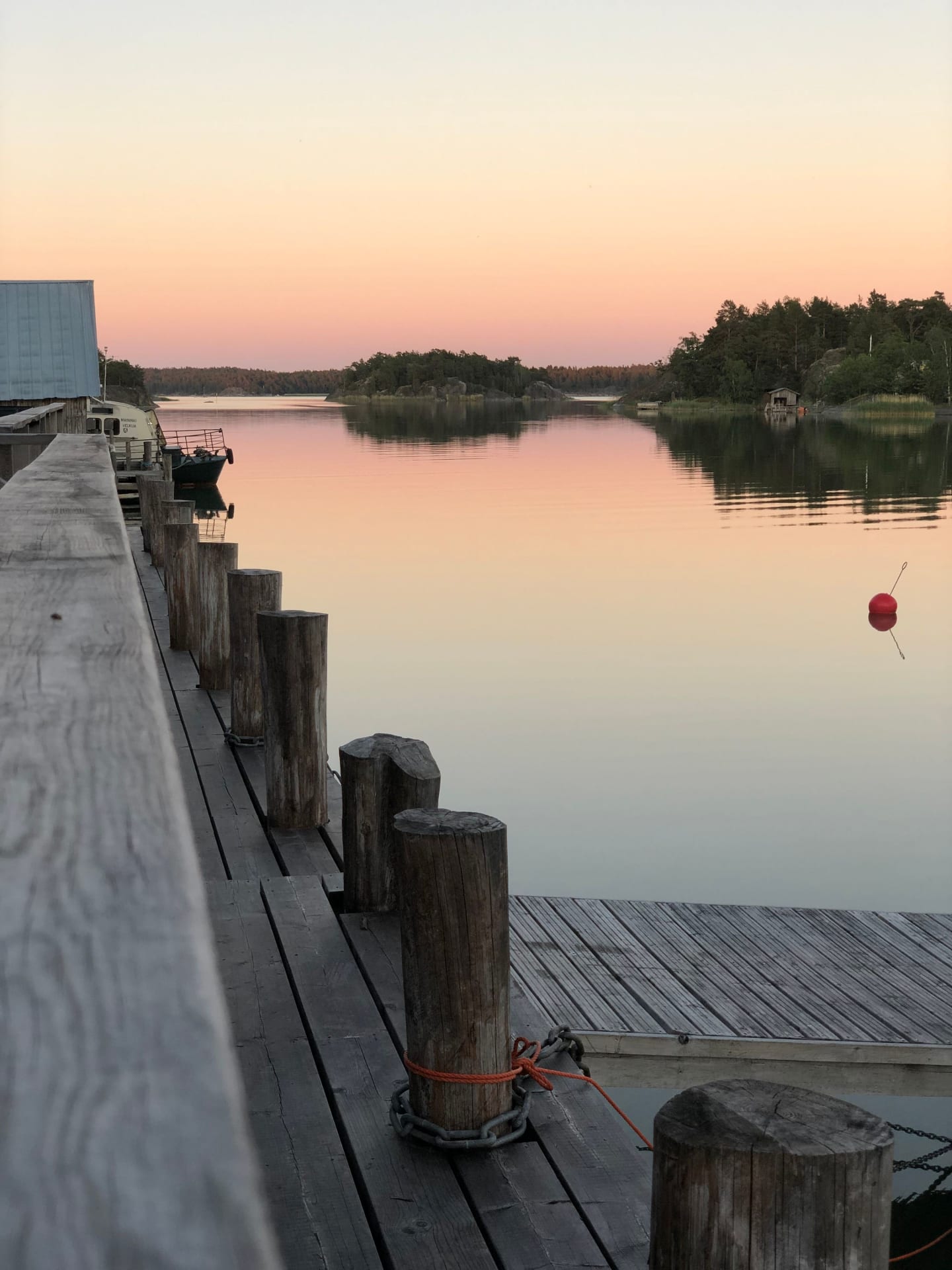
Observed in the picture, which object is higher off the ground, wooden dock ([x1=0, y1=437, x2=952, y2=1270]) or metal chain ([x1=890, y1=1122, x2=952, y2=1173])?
wooden dock ([x1=0, y1=437, x2=952, y2=1270])

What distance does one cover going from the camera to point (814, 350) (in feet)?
540

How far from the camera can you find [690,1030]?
6.50 m

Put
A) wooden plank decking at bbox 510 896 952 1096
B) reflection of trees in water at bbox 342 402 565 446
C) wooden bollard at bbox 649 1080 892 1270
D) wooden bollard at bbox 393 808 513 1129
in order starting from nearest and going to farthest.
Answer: wooden bollard at bbox 649 1080 892 1270, wooden bollard at bbox 393 808 513 1129, wooden plank decking at bbox 510 896 952 1096, reflection of trees in water at bbox 342 402 565 446

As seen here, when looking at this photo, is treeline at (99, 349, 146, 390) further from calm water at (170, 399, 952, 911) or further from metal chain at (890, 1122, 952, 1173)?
metal chain at (890, 1122, 952, 1173)

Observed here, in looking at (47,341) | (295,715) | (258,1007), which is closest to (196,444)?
(47,341)

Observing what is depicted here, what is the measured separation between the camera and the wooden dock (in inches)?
28.9

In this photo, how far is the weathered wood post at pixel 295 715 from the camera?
5.54 meters

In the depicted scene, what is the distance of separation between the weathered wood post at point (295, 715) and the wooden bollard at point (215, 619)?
2.90 meters

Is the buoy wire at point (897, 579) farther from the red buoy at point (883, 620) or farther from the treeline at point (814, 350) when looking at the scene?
the treeline at point (814, 350)

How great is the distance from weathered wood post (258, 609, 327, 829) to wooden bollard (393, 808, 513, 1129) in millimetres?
2351

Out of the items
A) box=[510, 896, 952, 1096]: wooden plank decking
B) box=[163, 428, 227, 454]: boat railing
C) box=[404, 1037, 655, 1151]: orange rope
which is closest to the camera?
box=[404, 1037, 655, 1151]: orange rope

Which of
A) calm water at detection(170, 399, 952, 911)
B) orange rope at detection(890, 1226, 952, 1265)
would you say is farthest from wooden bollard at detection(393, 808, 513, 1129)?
calm water at detection(170, 399, 952, 911)

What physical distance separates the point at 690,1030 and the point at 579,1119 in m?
3.34

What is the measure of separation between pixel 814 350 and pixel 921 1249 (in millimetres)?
168523
